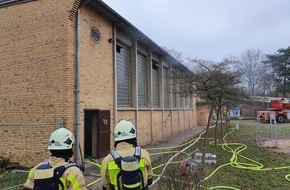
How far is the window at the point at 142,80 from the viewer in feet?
55.3

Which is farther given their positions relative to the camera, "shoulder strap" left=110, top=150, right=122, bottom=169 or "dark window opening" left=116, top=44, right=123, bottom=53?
"dark window opening" left=116, top=44, right=123, bottom=53

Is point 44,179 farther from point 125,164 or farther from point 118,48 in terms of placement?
point 118,48

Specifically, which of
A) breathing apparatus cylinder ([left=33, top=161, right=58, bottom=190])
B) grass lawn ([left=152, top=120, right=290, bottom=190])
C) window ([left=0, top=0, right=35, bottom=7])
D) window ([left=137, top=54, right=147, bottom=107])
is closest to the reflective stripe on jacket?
breathing apparatus cylinder ([left=33, top=161, right=58, bottom=190])

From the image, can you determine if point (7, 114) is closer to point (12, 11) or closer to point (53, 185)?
point (12, 11)

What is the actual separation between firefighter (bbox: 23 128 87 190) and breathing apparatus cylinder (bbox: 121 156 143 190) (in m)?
0.41

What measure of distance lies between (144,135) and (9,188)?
9.35 metres

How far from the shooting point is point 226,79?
451 inches

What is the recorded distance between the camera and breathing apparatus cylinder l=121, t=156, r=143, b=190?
3.05 meters

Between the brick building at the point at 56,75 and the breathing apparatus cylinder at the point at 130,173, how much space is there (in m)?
6.57

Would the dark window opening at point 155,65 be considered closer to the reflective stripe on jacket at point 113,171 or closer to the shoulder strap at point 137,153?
the shoulder strap at point 137,153

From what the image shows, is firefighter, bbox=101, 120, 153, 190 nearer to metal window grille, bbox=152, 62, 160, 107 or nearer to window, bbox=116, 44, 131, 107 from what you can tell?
window, bbox=116, 44, 131, 107

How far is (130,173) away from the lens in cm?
305

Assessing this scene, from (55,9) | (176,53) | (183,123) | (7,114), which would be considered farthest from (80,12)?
(176,53)

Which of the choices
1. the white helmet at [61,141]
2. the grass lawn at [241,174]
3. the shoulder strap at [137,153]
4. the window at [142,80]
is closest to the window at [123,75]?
the window at [142,80]
